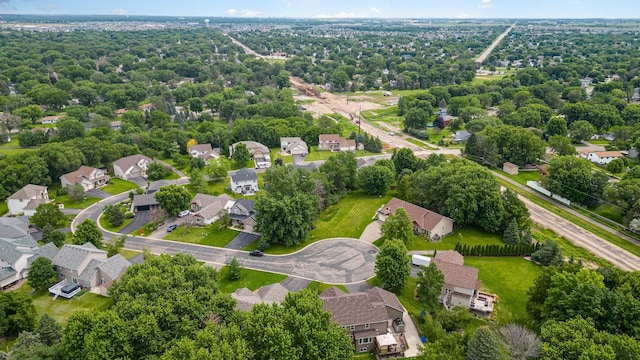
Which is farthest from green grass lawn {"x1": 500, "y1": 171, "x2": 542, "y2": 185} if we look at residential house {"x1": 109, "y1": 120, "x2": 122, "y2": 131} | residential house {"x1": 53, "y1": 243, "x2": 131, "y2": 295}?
residential house {"x1": 109, "y1": 120, "x2": 122, "y2": 131}

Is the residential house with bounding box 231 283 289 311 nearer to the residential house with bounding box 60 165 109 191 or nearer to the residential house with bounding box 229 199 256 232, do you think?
the residential house with bounding box 229 199 256 232

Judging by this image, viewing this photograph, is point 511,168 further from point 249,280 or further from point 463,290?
point 249,280

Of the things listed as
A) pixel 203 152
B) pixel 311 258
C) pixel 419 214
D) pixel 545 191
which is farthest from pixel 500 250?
pixel 203 152

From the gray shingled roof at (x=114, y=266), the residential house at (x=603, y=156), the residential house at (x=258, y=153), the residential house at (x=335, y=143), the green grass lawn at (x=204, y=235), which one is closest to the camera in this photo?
the gray shingled roof at (x=114, y=266)

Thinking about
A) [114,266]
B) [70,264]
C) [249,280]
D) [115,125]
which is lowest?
[115,125]

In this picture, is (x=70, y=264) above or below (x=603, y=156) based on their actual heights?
above

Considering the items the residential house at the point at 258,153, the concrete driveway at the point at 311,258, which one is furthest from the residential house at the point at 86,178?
the residential house at the point at 258,153

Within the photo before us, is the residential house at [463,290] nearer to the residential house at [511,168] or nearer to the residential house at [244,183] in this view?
the residential house at [244,183]

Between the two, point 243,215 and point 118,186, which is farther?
point 118,186
